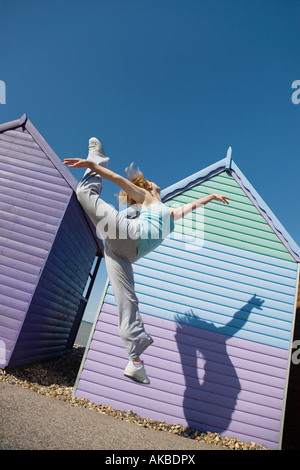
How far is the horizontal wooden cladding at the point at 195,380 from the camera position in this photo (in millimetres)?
4230

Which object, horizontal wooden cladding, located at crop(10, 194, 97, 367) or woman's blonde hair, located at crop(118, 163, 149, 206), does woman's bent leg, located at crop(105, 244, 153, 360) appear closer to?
woman's blonde hair, located at crop(118, 163, 149, 206)

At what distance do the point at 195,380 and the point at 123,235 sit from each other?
3.32 m

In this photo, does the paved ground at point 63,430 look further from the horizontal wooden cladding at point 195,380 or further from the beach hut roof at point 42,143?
the beach hut roof at point 42,143

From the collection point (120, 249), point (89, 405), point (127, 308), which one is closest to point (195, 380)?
point (89, 405)

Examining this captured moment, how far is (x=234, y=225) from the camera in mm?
5363

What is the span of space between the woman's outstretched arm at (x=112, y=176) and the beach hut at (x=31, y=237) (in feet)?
11.2

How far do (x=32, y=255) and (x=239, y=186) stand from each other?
4243 millimetres

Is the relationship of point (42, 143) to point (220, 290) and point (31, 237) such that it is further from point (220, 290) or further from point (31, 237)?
point (220, 290)

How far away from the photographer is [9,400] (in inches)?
127

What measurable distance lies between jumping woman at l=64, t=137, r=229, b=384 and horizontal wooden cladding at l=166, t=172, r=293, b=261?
9.81 feet

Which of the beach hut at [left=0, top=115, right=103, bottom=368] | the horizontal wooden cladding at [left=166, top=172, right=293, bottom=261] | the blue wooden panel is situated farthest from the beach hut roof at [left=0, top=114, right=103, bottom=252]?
the blue wooden panel
